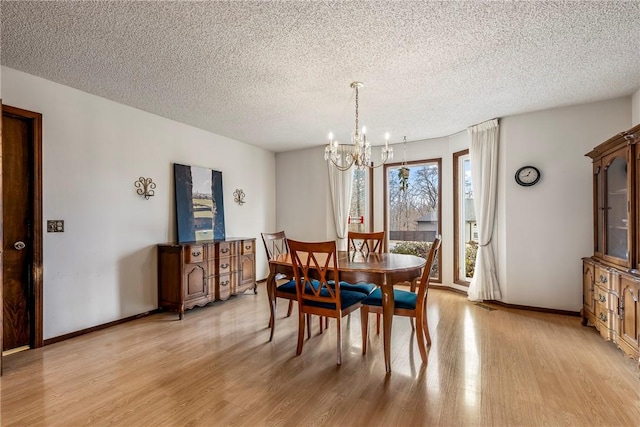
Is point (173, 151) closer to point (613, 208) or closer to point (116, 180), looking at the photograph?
point (116, 180)

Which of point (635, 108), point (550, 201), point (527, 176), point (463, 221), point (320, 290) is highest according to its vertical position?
point (635, 108)

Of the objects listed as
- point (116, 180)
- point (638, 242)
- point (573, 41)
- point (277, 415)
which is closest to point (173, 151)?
point (116, 180)

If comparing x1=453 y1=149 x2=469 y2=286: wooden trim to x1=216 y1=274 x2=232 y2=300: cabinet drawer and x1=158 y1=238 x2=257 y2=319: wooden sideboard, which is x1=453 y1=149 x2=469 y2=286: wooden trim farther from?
x1=216 y1=274 x2=232 y2=300: cabinet drawer

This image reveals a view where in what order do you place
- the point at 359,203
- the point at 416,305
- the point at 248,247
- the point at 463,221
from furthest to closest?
the point at 359,203 → the point at 463,221 → the point at 248,247 → the point at 416,305

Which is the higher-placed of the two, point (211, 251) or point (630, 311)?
point (211, 251)

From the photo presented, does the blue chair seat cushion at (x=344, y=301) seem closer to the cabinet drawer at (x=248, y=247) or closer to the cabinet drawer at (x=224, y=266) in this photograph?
the cabinet drawer at (x=224, y=266)

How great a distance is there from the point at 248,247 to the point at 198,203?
96 cm

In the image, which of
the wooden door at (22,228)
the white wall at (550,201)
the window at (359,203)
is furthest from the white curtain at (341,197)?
the wooden door at (22,228)

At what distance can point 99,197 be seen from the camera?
3311mm

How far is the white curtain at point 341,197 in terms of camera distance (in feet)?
17.6

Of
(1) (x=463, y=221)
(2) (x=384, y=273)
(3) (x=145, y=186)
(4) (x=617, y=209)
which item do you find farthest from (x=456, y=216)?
(3) (x=145, y=186)

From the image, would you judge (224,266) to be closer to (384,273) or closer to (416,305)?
(384,273)

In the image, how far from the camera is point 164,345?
2887 mm

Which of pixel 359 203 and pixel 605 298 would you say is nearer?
pixel 605 298
